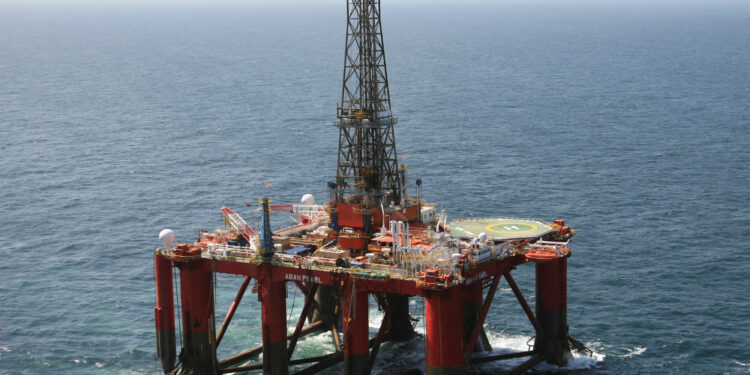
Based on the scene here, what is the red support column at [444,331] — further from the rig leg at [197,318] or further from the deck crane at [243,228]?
the rig leg at [197,318]

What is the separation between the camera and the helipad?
215 feet

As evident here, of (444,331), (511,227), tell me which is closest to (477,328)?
(444,331)

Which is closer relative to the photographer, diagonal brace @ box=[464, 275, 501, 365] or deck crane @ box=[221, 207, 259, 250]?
diagonal brace @ box=[464, 275, 501, 365]

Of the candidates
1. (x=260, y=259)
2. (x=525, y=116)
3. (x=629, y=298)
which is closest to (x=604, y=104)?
(x=525, y=116)

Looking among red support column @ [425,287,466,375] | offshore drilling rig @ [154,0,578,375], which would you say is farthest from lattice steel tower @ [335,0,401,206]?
red support column @ [425,287,466,375]

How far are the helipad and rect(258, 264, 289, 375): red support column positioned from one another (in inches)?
494

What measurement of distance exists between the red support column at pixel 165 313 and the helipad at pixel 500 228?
18545mm

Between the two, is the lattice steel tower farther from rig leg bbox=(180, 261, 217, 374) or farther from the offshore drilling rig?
rig leg bbox=(180, 261, 217, 374)

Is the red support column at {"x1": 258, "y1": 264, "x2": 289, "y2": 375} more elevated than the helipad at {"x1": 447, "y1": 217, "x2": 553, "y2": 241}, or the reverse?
the helipad at {"x1": 447, "y1": 217, "x2": 553, "y2": 241}

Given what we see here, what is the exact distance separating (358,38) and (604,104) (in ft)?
392

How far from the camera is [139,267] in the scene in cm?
8831

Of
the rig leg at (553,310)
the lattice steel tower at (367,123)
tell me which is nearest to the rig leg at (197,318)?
the lattice steel tower at (367,123)

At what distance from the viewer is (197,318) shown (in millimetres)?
63625

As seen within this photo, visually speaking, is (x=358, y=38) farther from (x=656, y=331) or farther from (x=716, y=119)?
(x=716, y=119)
